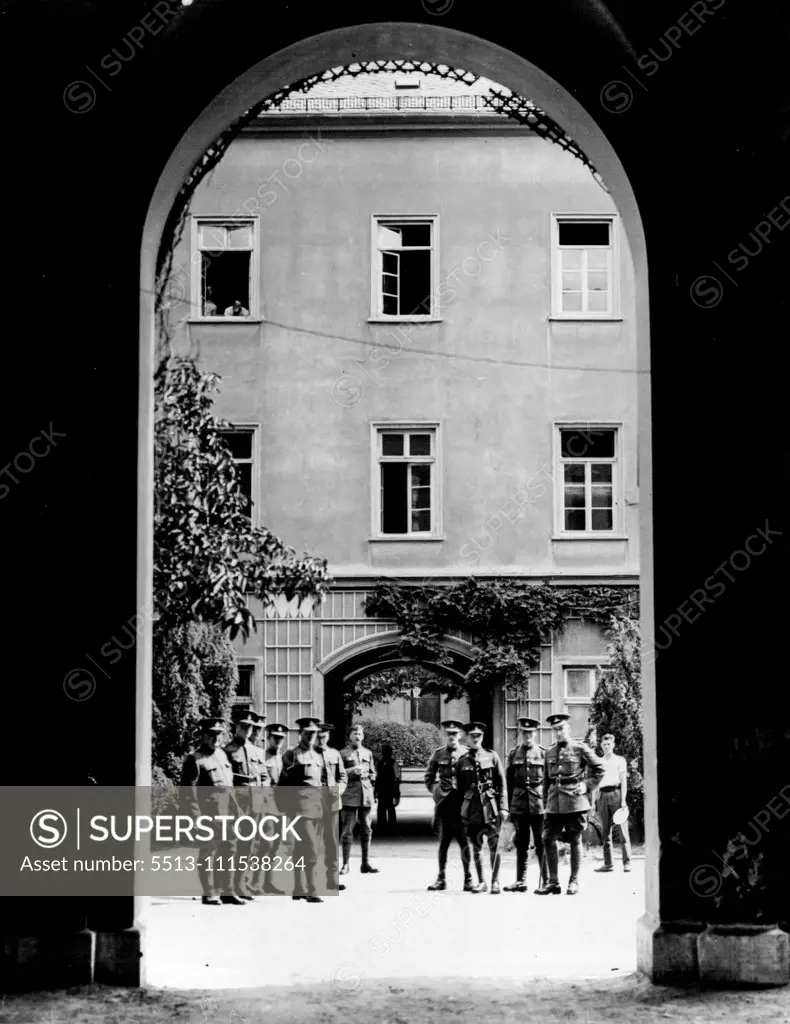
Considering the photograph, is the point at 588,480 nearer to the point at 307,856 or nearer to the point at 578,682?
the point at 578,682

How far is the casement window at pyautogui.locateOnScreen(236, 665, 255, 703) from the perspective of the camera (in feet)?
69.6

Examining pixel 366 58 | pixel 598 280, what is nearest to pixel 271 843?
pixel 366 58

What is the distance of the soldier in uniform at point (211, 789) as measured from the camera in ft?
41.8

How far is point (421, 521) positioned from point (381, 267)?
13.1ft

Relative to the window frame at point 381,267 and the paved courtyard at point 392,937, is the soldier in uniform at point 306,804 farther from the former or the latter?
the window frame at point 381,267

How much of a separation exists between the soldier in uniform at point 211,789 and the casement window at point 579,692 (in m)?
9.16

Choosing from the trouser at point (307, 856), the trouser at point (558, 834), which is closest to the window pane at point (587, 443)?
the trouser at point (558, 834)

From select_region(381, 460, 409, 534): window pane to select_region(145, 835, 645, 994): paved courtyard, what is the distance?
7.27 m

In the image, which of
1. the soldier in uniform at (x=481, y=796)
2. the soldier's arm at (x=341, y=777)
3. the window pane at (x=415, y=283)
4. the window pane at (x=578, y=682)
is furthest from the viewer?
the window pane at (x=415, y=283)

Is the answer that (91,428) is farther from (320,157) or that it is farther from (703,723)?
(320,157)

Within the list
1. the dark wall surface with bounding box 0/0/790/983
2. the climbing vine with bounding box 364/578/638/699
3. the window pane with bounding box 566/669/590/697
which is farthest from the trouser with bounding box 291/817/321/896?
the window pane with bounding box 566/669/590/697

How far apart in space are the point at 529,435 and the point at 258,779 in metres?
9.51

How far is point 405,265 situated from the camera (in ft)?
72.5

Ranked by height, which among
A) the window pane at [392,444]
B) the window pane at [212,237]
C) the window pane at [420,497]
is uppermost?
the window pane at [212,237]
